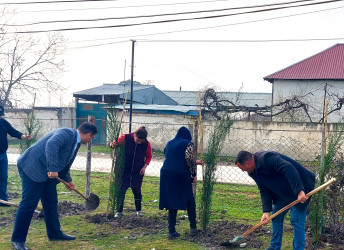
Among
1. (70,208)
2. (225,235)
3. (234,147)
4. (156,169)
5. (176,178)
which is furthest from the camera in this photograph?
(234,147)

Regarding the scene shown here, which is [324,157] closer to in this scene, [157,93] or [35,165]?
[35,165]

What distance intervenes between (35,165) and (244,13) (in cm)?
595

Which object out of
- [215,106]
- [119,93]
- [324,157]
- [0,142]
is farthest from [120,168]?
[119,93]

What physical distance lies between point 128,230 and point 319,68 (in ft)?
76.5

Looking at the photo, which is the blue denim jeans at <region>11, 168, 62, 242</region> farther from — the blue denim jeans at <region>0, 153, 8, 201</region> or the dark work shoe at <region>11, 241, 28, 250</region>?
the blue denim jeans at <region>0, 153, 8, 201</region>

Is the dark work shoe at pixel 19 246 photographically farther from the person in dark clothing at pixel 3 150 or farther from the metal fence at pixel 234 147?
the metal fence at pixel 234 147

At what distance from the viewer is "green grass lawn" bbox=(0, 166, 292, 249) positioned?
5.31 meters

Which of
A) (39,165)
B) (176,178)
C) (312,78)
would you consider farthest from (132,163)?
(312,78)

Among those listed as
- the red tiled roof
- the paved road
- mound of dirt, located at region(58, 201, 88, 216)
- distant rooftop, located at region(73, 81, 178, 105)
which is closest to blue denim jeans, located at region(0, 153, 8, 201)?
mound of dirt, located at region(58, 201, 88, 216)

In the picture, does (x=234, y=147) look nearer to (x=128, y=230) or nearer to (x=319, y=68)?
(x=128, y=230)

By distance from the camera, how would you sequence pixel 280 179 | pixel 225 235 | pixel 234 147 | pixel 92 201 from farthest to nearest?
pixel 234 147, pixel 92 201, pixel 225 235, pixel 280 179

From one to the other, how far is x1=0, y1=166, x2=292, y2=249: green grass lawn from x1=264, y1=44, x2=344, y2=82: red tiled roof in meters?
17.4

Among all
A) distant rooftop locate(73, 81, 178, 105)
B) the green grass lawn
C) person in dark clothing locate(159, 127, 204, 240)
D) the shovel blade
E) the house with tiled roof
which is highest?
the house with tiled roof

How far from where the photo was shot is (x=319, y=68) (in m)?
26.1
